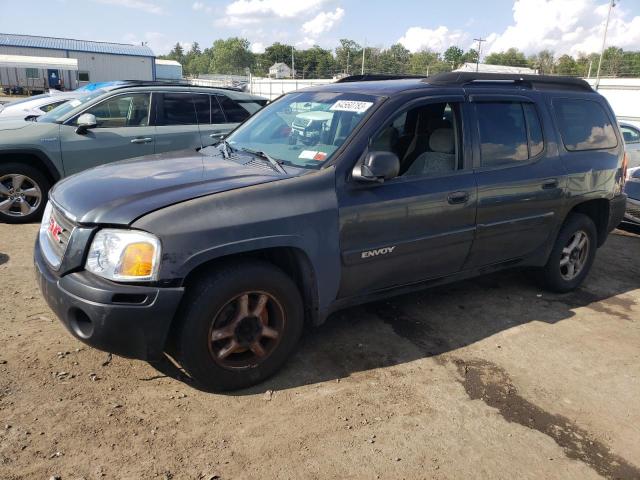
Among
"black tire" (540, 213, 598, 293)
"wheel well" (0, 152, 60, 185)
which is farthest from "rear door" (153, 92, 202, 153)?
"black tire" (540, 213, 598, 293)

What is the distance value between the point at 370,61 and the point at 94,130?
75.0 metres

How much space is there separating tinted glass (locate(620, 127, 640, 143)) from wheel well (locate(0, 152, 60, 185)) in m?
9.94

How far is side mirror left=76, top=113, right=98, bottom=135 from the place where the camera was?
638 centimetres

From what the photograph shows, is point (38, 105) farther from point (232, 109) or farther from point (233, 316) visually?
point (233, 316)

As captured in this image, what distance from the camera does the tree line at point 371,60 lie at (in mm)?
58925

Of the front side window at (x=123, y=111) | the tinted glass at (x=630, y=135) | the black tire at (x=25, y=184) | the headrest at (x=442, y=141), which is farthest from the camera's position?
the tinted glass at (x=630, y=135)

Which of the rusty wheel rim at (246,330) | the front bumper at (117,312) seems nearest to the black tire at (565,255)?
the rusty wheel rim at (246,330)

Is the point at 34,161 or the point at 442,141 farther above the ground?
the point at 442,141

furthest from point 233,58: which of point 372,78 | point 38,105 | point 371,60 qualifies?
point 372,78

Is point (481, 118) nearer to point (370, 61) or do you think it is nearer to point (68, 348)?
point (68, 348)

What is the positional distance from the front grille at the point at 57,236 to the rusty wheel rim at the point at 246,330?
954mm

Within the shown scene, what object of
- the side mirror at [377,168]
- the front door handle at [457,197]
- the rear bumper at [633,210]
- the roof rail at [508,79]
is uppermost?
the roof rail at [508,79]

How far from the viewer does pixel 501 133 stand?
4109 millimetres

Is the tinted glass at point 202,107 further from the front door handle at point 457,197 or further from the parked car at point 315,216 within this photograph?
the front door handle at point 457,197
